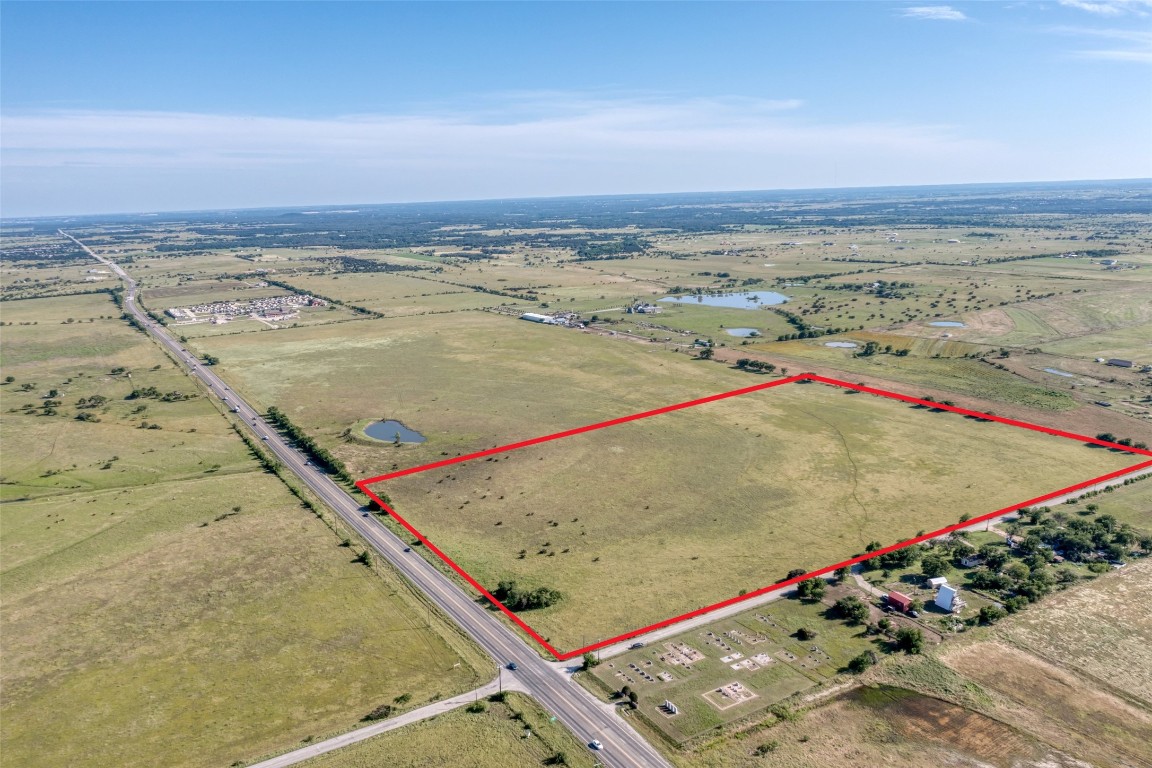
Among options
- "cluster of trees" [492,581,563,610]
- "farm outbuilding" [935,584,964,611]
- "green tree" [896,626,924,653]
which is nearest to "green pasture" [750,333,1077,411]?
"farm outbuilding" [935,584,964,611]

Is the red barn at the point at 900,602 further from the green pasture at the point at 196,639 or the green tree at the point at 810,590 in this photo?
the green pasture at the point at 196,639

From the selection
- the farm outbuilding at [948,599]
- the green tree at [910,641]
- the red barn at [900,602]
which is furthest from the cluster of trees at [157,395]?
the farm outbuilding at [948,599]

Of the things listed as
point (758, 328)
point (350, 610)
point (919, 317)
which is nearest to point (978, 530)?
point (350, 610)

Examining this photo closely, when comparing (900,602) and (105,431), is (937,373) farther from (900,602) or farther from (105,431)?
(105,431)

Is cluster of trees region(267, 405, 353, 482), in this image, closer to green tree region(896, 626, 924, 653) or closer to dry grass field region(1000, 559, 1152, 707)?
green tree region(896, 626, 924, 653)

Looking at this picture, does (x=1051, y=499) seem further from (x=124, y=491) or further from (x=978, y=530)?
(x=124, y=491)
